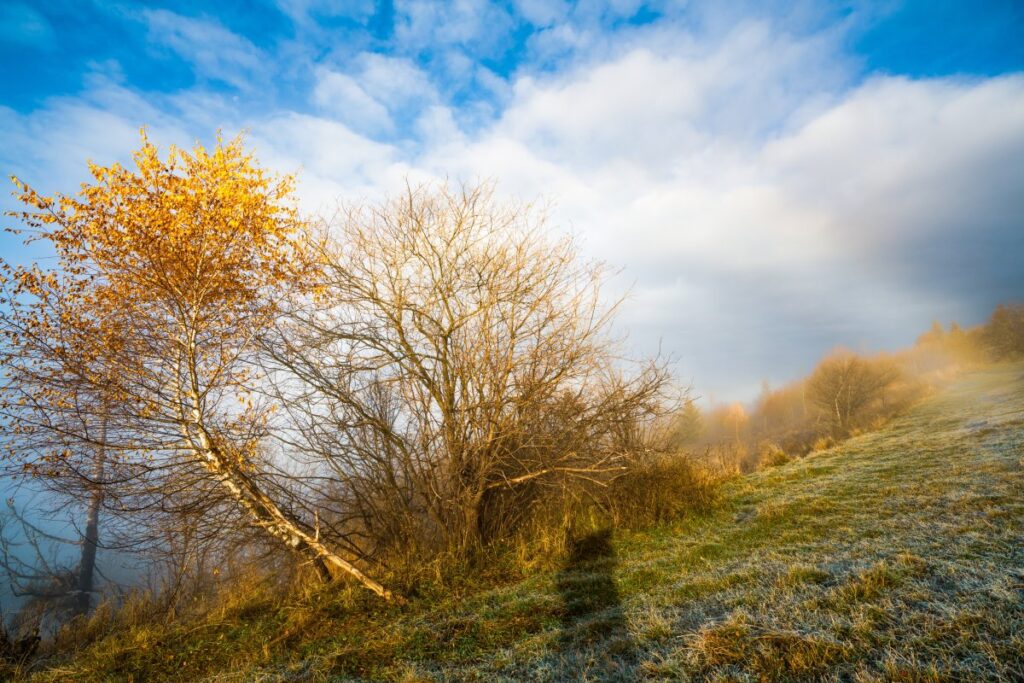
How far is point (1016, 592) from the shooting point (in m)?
Answer: 3.22

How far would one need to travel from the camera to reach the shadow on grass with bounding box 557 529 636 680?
10.7 feet

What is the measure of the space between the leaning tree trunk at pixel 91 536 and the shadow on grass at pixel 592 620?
205 inches

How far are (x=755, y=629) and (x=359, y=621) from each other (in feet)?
12.6

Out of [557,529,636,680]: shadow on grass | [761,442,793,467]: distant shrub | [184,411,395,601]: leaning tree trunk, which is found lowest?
[557,529,636,680]: shadow on grass

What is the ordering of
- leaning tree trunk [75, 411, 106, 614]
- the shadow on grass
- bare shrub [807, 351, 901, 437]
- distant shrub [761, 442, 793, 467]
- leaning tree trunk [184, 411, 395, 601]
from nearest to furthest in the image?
the shadow on grass, leaning tree trunk [184, 411, 395, 601], leaning tree trunk [75, 411, 106, 614], distant shrub [761, 442, 793, 467], bare shrub [807, 351, 901, 437]

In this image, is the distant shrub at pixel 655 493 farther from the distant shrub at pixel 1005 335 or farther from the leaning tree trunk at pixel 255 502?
the distant shrub at pixel 1005 335

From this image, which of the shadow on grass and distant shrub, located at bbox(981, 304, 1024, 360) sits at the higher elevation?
distant shrub, located at bbox(981, 304, 1024, 360)

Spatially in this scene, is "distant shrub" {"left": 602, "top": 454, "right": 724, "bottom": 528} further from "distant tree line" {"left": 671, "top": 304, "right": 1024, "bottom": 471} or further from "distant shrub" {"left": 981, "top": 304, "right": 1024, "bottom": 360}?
"distant shrub" {"left": 981, "top": 304, "right": 1024, "bottom": 360}

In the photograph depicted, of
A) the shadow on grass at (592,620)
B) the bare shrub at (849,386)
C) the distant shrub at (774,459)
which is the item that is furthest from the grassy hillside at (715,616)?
the bare shrub at (849,386)

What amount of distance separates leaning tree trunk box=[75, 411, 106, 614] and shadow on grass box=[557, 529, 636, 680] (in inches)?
205

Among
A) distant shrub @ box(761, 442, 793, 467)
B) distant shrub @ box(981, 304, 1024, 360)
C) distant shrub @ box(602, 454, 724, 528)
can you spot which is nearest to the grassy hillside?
distant shrub @ box(602, 454, 724, 528)

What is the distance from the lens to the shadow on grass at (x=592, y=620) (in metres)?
3.26

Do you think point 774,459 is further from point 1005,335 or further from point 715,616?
point 1005,335

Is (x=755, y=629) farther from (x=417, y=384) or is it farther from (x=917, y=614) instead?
(x=417, y=384)
